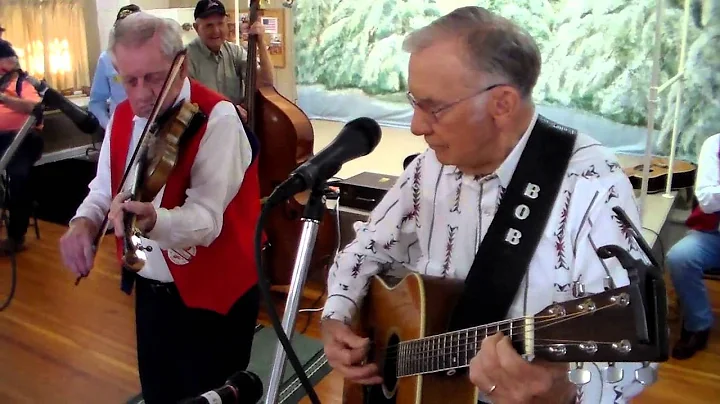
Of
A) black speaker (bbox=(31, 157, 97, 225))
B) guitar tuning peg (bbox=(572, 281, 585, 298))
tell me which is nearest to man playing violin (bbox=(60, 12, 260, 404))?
guitar tuning peg (bbox=(572, 281, 585, 298))

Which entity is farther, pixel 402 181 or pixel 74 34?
pixel 74 34

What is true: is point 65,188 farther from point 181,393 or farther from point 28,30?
point 181,393

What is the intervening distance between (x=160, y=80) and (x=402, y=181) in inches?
22.9

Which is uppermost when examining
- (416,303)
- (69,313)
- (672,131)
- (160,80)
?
(160,80)

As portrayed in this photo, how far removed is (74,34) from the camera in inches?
201

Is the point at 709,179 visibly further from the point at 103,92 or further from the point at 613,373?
the point at 103,92

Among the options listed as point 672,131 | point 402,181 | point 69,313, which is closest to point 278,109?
point 69,313

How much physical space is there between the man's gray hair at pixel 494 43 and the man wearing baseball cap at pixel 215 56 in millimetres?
2261

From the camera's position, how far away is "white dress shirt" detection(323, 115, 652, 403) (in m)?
1.03

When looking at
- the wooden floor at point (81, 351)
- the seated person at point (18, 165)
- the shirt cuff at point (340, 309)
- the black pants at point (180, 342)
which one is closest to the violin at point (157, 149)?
the black pants at point (180, 342)

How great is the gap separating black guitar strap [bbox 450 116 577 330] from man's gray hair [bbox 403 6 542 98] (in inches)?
4.1

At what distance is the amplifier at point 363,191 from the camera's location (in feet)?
10.6

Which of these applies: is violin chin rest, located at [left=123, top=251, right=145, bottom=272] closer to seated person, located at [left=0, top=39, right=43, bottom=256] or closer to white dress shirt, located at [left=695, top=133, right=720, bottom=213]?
white dress shirt, located at [left=695, top=133, right=720, bottom=213]

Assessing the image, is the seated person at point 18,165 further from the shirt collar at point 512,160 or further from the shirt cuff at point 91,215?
the shirt collar at point 512,160
